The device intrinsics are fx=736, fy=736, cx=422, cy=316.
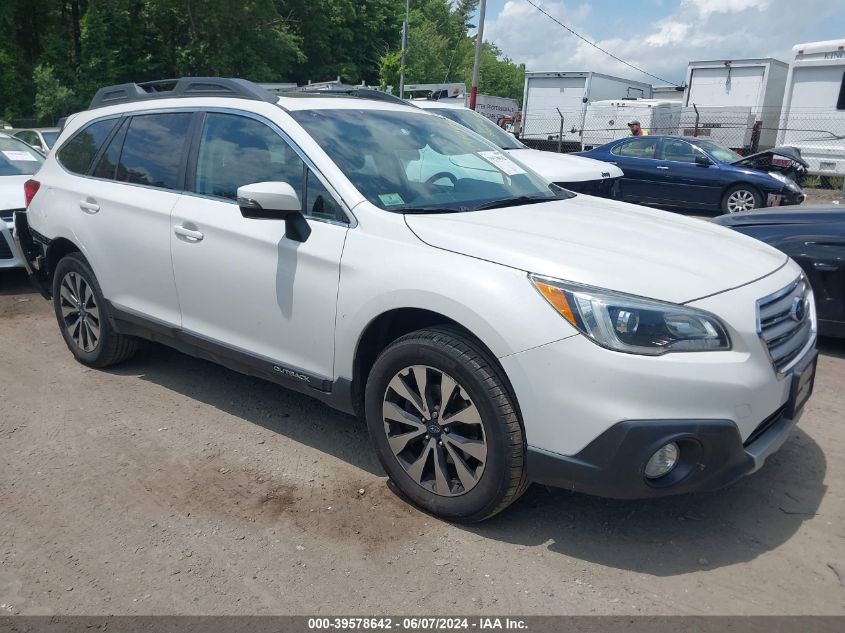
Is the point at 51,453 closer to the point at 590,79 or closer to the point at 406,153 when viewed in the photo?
the point at 406,153

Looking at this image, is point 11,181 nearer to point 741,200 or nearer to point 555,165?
point 555,165

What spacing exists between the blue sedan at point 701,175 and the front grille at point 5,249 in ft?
30.7

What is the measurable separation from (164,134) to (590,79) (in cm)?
2108

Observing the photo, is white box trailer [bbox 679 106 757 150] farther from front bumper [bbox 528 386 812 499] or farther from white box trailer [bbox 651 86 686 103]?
front bumper [bbox 528 386 812 499]

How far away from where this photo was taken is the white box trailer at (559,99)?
23.2 meters

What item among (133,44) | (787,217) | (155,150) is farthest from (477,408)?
(133,44)

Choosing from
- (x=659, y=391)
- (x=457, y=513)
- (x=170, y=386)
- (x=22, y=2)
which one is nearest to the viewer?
(x=659, y=391)

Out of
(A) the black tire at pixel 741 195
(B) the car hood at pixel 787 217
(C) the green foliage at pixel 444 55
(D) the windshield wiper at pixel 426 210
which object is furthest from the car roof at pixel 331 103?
(C) the green foliage at pixel 444 55

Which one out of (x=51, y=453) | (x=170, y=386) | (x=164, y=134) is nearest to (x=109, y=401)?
(x=170, y=386)

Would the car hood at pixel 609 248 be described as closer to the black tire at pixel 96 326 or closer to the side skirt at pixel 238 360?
the side skirt at pixel 238 360

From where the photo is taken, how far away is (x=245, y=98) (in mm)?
3994

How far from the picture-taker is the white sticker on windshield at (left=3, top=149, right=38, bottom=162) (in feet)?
27.3

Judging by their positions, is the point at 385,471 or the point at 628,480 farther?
the point at 385,471

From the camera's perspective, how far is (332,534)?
10.3ft
